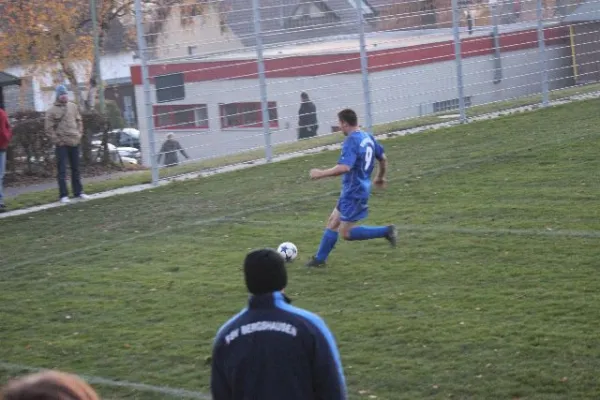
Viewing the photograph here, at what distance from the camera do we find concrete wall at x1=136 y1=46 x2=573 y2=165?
61.1 ft

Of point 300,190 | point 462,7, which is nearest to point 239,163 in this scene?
point 300,190

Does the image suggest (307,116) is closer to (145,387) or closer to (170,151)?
(170,151)

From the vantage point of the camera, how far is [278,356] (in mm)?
4430

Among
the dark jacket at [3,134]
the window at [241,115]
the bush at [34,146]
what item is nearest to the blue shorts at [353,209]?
the dark jacket at [3,134]

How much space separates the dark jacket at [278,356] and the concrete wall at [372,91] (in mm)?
13504

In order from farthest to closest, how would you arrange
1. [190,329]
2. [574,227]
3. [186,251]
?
[186,251], [574,227], [190,329]

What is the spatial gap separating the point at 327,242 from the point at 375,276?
0.78 meters

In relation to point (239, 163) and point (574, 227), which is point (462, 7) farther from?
point (574, 227)

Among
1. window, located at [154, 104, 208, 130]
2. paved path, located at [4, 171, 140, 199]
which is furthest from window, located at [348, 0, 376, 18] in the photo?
paved path, located at [4, 171, 140, 199]

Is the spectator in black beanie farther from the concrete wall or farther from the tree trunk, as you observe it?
the tree trunk

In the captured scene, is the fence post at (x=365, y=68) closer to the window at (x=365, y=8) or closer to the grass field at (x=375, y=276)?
the window at (x=365, y=8)

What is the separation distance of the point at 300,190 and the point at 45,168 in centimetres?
612

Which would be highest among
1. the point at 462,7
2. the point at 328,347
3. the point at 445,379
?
the point at 462,7

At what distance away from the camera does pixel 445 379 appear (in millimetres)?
7090
